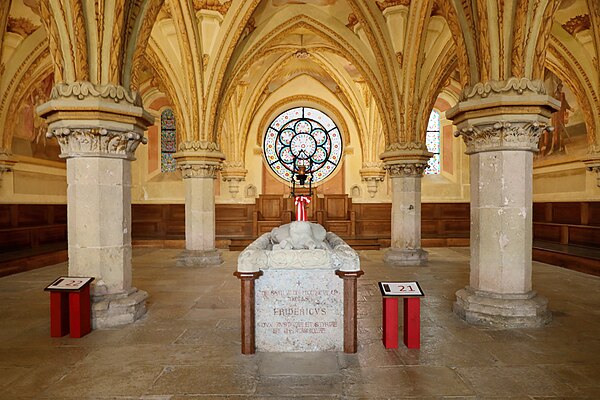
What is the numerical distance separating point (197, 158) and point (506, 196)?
687 cm

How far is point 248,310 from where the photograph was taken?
3.80 m

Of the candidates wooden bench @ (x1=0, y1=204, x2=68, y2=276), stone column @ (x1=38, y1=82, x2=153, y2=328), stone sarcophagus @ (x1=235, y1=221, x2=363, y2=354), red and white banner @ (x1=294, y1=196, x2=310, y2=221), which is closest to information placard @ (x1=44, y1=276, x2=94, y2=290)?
stone column @ (x1=38, y1=82, x2=153, y2=328)

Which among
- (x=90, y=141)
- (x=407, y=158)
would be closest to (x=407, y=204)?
(x=407, y=158)

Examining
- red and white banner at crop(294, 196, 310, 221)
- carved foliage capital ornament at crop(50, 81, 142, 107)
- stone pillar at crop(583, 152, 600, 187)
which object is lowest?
red and white banner at crop(294, 196, 310, 221)

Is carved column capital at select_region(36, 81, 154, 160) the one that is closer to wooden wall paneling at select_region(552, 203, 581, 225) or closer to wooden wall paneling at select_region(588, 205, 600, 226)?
wooden wall paneling at select_region(588, 205, 600, 226)

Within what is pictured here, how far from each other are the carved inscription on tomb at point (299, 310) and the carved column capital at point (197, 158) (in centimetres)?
606

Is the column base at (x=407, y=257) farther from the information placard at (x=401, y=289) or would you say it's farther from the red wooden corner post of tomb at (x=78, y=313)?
the red wooden corner post of tomb at (x=78, y=313)

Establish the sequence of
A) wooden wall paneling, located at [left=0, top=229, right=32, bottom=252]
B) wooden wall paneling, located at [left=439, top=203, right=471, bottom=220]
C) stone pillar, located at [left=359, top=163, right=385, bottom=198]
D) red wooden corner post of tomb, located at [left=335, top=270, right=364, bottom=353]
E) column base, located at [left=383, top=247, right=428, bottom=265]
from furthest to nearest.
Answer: stone pillar, located at [left=359, top=163, right=385, bottom=198]
wooden wall paneling, located at [left=439, top=203, right=471, bottom=220]
wooden wall paneling, located at [left=0, top=229, right=32, bottom=252]
column base, located at [left=383, top=247, right=428, bottom=265]
red wooden corner post of tomb, located at [left=335, top=270, right=364, bottom=353]

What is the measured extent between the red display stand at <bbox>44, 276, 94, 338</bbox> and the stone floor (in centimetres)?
12

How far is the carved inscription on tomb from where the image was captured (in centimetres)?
388

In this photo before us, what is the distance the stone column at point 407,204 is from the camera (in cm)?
959

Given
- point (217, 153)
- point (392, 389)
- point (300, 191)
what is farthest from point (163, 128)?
point (392, 389)

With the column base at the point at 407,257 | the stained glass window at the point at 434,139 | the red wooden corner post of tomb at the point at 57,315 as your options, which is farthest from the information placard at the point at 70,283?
the stained glass window at the point at 434,139

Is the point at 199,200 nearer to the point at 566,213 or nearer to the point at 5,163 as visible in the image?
the point at 5,163
